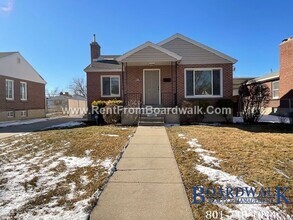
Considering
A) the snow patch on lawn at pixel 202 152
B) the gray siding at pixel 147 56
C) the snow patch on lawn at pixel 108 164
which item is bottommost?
the snow patch on lawn at pixel 108 164

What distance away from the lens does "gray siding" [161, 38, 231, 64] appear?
13.1 meters

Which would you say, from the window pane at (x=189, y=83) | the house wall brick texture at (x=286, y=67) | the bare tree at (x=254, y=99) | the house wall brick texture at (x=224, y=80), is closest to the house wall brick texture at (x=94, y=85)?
the house wall brick texture at (x=224, y=80)

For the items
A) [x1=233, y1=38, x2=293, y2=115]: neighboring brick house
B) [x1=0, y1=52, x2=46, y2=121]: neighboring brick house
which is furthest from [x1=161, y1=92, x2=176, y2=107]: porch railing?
[x1=0, y1=52, x2=46, y2=121]: neighboring brick house

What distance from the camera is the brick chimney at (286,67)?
53.1 feet

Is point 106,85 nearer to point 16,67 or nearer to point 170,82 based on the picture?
point 170,82

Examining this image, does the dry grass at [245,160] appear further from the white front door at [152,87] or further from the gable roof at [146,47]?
the white front door at [152,87]

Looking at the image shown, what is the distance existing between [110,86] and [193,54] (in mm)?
6031

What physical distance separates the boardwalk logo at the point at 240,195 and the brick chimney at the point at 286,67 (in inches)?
617

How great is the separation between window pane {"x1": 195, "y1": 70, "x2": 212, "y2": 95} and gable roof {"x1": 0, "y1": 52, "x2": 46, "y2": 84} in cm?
1440

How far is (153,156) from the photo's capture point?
5.38 m

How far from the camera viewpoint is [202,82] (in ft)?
43.7

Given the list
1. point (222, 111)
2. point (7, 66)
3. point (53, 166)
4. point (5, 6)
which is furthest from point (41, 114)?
point (53, 166)

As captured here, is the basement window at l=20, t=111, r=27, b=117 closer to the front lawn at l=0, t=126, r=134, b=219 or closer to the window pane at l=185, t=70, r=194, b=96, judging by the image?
the front lawn at l=0, t=126, r=134, b=219

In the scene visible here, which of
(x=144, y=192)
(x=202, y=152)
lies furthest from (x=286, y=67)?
(x=144, y=192)
